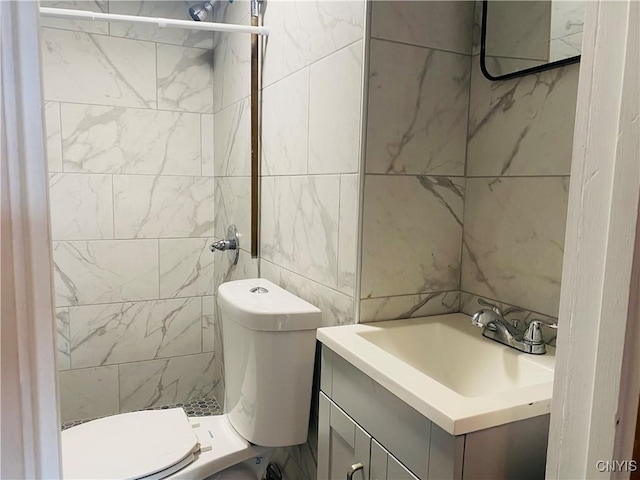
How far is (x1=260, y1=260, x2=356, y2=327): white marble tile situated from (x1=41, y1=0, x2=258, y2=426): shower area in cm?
41

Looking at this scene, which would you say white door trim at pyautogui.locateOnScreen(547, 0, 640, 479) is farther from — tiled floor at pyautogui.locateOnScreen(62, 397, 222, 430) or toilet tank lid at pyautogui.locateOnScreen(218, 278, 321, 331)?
tiled floor at pyautogui.locateOnScreen(62, 397, 222, 430)

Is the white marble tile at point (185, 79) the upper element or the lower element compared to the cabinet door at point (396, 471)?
upper

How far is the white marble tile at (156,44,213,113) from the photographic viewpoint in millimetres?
2178

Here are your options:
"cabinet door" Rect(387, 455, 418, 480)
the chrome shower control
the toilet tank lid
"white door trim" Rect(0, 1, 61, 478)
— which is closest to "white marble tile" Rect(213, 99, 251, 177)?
the chrome shower control

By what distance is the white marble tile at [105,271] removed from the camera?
2098 mm

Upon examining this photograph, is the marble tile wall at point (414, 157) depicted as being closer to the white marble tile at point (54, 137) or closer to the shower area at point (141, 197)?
the shower area at point (141, 197)

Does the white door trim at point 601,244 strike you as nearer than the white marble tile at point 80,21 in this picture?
Yes

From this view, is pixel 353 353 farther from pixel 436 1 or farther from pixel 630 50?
pixel 436 1

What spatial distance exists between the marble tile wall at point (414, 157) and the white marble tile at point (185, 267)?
54.7 inches

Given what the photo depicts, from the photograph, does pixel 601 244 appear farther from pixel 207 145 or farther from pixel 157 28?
pixel 157 28

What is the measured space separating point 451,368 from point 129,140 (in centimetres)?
176

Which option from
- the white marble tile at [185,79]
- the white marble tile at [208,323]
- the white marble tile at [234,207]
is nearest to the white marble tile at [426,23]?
the white marble tile at [234,207]

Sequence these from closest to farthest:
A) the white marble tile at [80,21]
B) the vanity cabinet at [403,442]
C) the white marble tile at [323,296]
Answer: the vanity cabinet at [403,442] → the white marble tile at [323,296] → the white marble tile at [80,21]

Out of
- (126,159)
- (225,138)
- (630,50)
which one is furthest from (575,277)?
(126,159)
